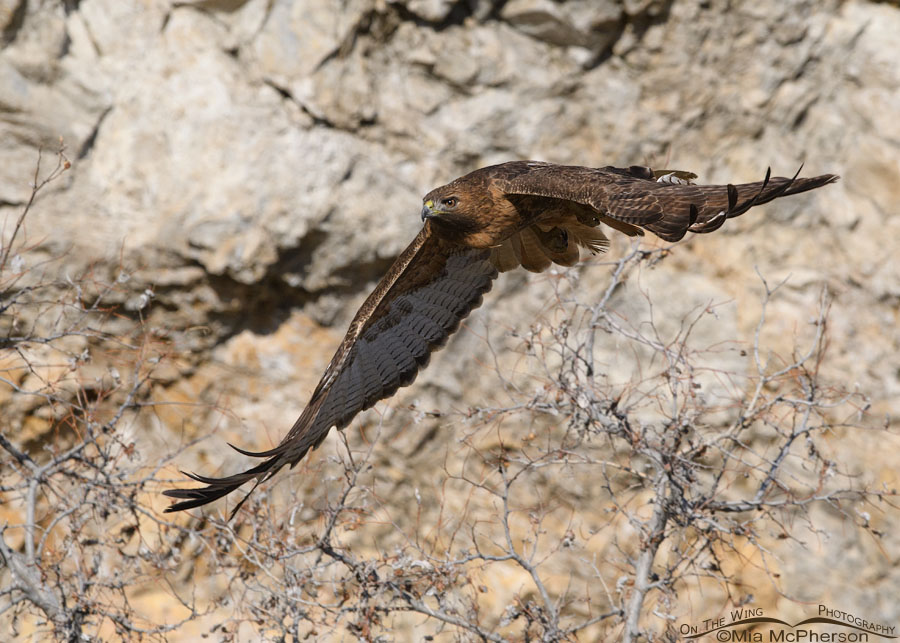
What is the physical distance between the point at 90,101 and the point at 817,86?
6.81m

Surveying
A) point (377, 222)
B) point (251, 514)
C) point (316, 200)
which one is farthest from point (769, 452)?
point (251, 514)

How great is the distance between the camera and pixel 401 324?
5.67 metres

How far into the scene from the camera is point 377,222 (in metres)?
8.66

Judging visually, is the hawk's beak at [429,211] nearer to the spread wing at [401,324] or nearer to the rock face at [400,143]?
the spread wing at [401,324]

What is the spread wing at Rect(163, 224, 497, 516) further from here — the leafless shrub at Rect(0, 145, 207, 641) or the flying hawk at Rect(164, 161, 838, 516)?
the leafless shrub at Rect(0, 145, 207, 641)

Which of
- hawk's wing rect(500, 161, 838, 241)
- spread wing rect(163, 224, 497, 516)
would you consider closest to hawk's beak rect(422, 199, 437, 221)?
spread wing rect(163, 224, 497, 516)

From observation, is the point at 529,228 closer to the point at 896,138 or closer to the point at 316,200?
the point at 316,200

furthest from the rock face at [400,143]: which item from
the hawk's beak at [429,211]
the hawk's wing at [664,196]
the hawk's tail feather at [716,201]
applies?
the hawk's tail feather at [716,201]

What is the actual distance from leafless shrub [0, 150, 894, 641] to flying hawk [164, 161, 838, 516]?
324mm

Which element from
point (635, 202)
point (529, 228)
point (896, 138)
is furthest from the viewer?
point (896, 138)

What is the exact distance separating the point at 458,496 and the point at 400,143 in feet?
11.4

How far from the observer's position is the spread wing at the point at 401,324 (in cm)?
511

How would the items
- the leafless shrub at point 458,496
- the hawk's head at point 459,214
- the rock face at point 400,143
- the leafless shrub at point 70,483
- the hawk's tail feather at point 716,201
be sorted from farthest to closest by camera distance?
the rock face at point 400,143, the hawk's head at point 459,214, the leafless shrub at point 70,483, the leafless shrub at point 458,496, the hawk's tail feather at point 716,201

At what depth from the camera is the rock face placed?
8.26 meters
